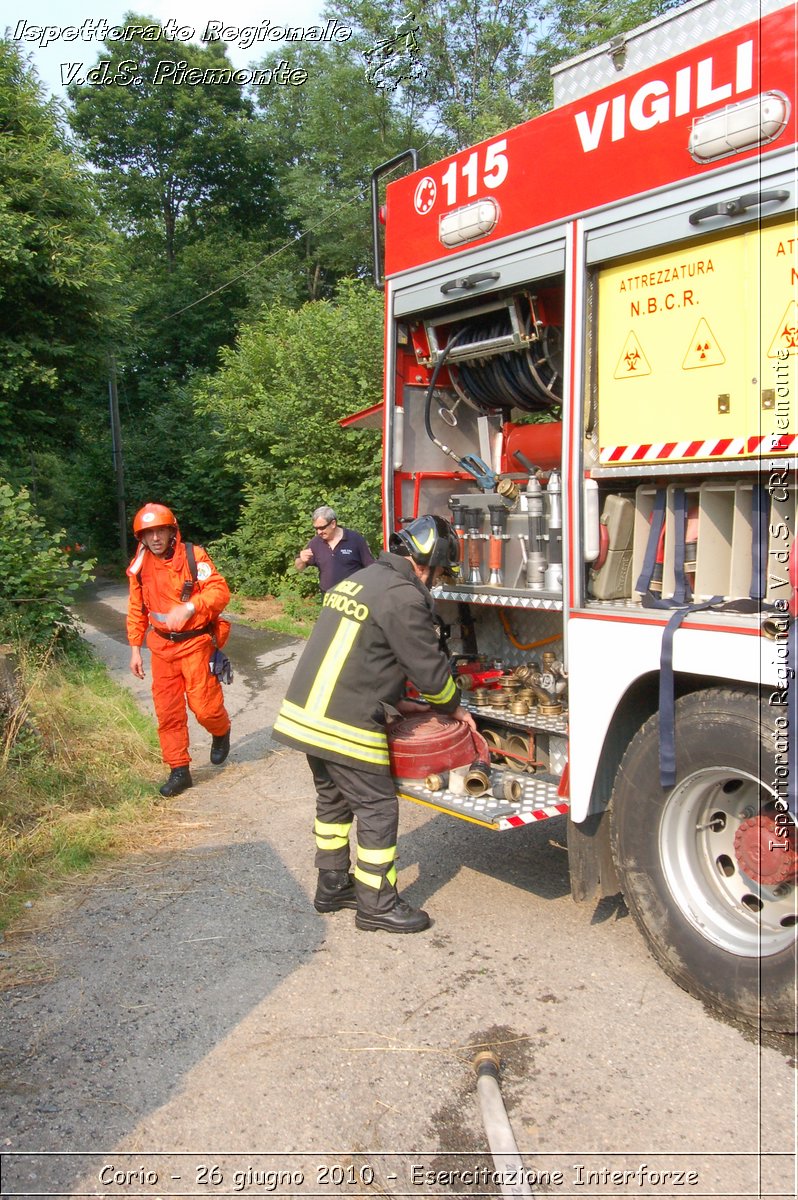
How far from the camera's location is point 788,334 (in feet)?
9.48

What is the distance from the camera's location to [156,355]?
28.1m

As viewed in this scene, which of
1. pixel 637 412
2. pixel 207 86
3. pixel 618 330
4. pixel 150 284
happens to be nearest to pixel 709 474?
pixel 637 412

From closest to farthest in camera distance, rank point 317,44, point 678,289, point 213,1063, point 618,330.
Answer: point 213,1063 → point 678,289 → point 618,330 → point 317,44

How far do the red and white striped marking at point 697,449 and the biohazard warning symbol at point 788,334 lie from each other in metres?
0.26

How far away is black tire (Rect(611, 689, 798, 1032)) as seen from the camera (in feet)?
9.34

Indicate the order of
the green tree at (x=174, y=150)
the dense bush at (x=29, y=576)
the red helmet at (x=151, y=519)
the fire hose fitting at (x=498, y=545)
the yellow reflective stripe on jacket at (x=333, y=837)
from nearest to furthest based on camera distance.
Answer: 1. the yellow reflective stripe on jacket at (x=333, y=837)
2. the fire hose fitting at (x=498, y=545)
3. the red helmet at (x=151, y=519)
4. the dense bush at (x=29, y=576)
5. the green tree at (x=174, y=150)

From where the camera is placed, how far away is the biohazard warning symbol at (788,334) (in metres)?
2.87

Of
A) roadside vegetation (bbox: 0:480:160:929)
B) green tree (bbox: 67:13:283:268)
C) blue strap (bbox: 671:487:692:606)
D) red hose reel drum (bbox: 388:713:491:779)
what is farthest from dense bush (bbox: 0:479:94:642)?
green tree (bbox: 67:13:283:268)

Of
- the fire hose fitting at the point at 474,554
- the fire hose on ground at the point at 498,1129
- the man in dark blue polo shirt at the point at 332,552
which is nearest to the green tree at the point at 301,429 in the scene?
the man in dark blue polo shirt at the point at 332,552

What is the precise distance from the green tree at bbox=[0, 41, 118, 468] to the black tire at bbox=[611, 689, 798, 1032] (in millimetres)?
10220

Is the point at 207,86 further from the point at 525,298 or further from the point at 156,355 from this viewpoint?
the point at 525,298

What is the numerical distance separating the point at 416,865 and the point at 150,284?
27.4 metres

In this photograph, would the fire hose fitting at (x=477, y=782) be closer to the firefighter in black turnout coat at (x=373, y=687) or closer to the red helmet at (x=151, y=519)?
the firefighter in black turnout coat at (x=373, y=687)

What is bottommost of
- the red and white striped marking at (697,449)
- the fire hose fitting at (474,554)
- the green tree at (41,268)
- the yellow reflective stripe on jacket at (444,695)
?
the yellow reflective stripe on jacket at (444,695)
